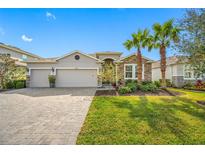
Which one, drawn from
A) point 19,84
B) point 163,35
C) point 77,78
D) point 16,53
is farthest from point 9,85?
point 163,35

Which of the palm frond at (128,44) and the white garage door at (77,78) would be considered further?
the white garage door at (77,78)

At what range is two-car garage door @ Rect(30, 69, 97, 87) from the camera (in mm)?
17688

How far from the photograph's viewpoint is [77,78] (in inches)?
698

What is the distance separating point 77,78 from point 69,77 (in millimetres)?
974

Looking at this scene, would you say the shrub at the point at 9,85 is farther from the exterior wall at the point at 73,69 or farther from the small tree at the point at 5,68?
the exterior wall at the point at 73,69

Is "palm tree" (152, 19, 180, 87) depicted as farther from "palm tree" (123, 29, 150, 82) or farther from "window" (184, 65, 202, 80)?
"window" (184, 65, 202, 80)

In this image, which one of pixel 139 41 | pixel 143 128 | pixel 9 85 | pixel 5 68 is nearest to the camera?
pixel 143 128

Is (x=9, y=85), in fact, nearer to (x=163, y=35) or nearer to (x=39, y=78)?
(x=39, y=78)

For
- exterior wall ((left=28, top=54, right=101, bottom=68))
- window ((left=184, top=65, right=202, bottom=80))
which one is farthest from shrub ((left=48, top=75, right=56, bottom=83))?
window ((left=184, top=65, right=202, bottom=80))

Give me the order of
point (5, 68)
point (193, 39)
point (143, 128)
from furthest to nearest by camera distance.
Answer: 1. point (5, 68)
2. point (193, 39)
3. point (143, 128)

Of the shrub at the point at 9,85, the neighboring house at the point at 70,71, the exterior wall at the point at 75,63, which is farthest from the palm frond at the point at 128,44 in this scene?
the shrub at the point at 9,85

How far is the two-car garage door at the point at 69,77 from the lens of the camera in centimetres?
1769
